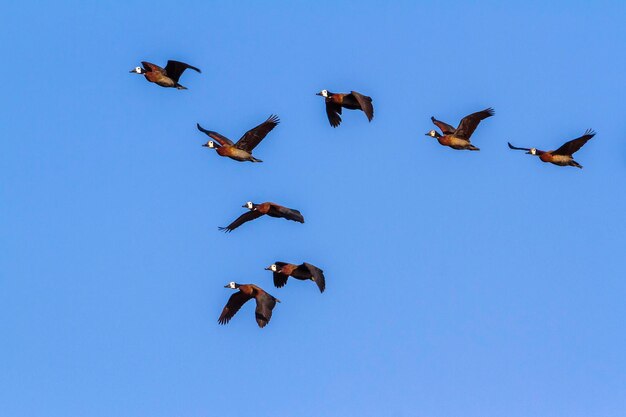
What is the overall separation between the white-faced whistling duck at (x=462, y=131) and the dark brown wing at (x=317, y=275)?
18.3 feet

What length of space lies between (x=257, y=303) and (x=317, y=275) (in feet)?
7.56

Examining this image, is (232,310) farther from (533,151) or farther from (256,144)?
(533,151)

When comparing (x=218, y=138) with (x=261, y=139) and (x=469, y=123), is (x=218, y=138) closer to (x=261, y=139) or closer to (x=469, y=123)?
(x=261, y=139)

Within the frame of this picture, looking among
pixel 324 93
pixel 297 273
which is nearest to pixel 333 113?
pixel 324 93

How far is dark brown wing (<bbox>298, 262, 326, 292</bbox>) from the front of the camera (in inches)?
1623

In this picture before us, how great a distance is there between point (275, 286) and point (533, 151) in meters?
8.74

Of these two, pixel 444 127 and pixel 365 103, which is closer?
pixel 365 103

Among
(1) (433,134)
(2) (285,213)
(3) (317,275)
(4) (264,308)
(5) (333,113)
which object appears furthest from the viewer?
(5) (333,113)

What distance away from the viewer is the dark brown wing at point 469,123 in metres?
43.4

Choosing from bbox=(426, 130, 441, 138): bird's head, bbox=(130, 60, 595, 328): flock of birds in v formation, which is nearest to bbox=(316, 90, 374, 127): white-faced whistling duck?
bbox=(130, 60, 595, 328): flock of birds in v formation

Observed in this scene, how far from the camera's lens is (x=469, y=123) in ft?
143

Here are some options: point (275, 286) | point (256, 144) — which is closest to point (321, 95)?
point (256, 144)

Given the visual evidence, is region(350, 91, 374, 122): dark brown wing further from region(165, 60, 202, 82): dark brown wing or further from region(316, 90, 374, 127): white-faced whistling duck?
region(165, 60, 202, 82): dark brown wing

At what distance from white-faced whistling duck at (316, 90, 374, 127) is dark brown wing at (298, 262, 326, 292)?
176 inches
